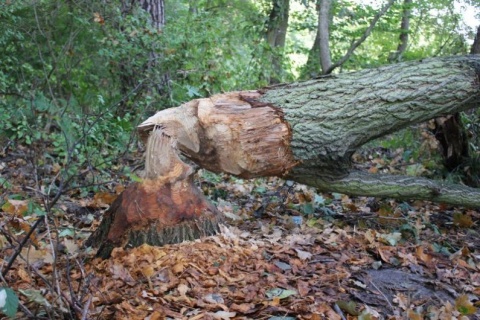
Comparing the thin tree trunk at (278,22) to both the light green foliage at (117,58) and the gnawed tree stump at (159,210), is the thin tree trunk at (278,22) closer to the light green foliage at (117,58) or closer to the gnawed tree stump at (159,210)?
the light green foliage at (117,58)

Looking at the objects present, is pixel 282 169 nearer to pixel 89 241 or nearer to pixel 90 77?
pixel 89 241

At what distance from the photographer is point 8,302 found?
201 cm

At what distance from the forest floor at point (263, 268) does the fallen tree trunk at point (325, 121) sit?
0.40 metres

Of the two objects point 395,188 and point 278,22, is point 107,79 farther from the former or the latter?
point 278,22

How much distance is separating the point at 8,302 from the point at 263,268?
1.58 meters

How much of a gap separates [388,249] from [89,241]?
213cm

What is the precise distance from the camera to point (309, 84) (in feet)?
13.1

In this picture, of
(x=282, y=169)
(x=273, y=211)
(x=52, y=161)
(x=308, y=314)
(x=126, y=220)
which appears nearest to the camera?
(x=308, y=314)

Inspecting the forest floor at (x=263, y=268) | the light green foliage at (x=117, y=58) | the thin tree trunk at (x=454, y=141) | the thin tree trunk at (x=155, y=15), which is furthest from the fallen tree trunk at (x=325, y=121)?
the thin tree trunk at (x=155, y=15)

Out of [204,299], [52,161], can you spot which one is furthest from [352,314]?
[52,161]

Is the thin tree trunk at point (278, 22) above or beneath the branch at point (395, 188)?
above

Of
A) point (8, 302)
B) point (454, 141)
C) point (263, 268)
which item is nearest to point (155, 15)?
point (454, 141)

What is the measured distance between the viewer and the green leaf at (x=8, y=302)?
1987 mm

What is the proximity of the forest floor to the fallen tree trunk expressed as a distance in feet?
1.31
